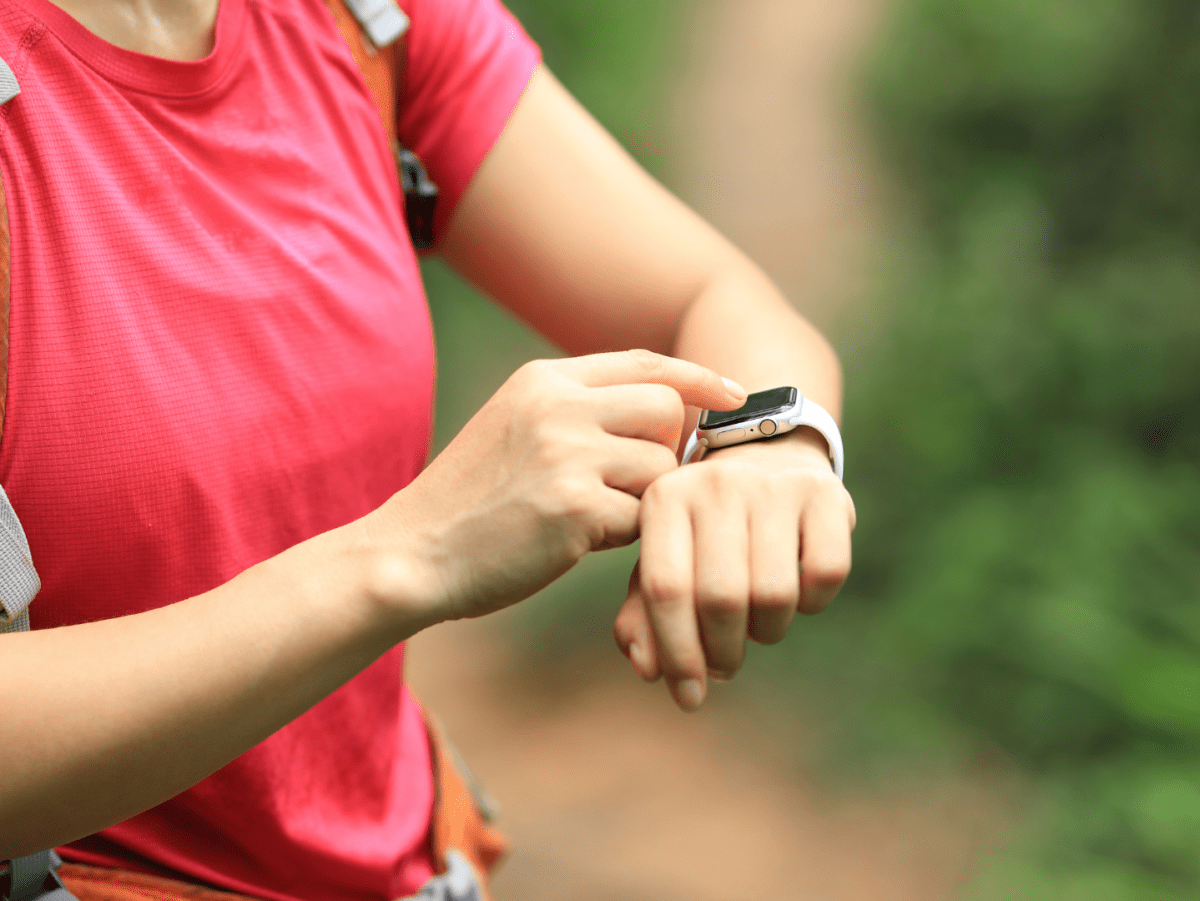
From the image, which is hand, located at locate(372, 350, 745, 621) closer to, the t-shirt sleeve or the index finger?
the index finger

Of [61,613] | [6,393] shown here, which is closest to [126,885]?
[61,613]

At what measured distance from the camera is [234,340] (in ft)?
2.65

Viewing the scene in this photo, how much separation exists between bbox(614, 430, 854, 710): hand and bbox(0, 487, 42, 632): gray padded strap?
436 millimetres

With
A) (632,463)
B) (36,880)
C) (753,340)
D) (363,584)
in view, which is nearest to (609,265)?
(753,340)

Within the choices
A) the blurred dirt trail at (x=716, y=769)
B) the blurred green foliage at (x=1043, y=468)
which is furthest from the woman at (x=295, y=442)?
the blurred green foliage at (x=1043, y=468)

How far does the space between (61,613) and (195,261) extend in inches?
12.1

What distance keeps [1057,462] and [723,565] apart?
2.65 meters

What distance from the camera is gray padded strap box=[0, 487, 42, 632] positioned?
0.67 m

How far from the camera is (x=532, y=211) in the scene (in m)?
1.05

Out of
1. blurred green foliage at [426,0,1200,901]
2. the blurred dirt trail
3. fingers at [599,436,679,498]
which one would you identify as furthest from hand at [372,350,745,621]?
the blurred dirt trail

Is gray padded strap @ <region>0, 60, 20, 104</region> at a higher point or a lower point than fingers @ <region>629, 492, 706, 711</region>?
higher

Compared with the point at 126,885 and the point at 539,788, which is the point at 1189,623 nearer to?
the point at 539,788

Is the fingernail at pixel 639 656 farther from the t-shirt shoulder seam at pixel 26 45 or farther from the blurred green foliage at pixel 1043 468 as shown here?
the blurred green foliage at pixel 1043 468

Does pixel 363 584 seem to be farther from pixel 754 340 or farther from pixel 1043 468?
pixel 1043 468
